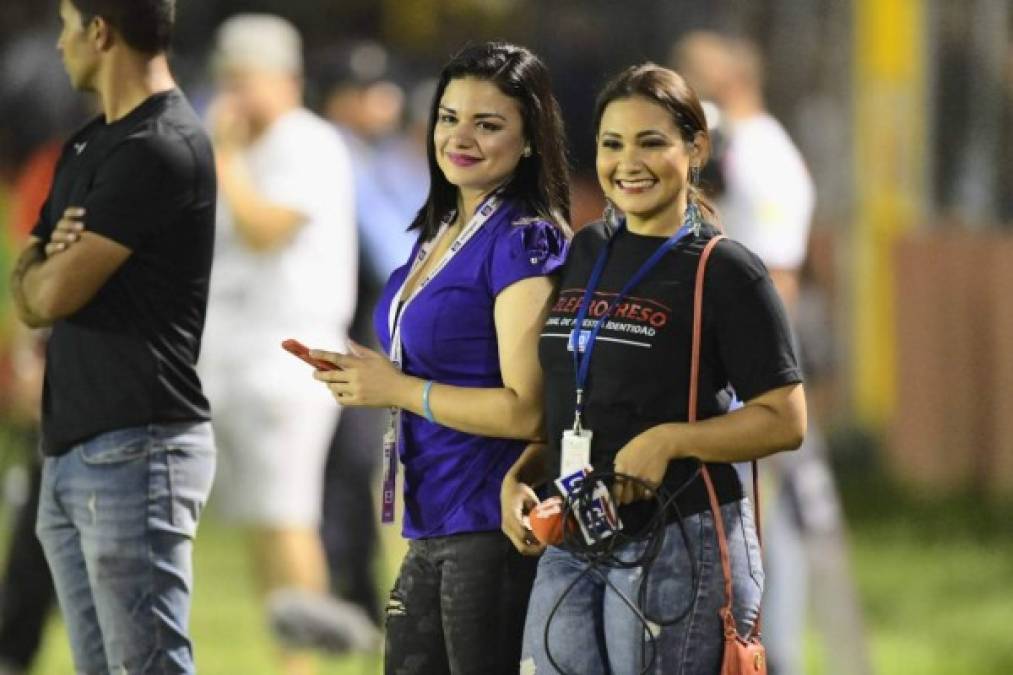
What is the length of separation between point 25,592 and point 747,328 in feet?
12.7

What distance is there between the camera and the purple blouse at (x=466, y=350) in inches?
213

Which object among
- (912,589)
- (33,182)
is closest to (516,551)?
(33,182)

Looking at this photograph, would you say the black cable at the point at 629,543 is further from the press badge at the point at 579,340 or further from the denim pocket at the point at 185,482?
the denim pocket at the point at 185,482

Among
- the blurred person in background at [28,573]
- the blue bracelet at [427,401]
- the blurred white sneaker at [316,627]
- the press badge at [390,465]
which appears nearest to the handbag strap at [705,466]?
the blue bracelet at [427,401]

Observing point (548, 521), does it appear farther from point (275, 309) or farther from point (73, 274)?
point (275, 309)

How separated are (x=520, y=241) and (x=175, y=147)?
1009 mm

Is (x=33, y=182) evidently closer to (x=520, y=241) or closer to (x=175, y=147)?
(x=175, y=147)

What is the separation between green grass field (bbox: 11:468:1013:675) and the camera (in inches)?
384

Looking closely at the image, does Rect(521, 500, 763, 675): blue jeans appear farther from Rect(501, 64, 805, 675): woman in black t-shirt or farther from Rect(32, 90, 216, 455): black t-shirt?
Rect(32, 90, 216, 455): black t-shirt

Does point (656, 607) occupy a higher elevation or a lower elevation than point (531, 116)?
lower

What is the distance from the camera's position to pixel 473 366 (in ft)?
17.9

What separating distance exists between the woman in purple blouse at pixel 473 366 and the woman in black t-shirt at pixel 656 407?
11cm

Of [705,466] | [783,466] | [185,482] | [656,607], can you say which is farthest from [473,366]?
[783,466]

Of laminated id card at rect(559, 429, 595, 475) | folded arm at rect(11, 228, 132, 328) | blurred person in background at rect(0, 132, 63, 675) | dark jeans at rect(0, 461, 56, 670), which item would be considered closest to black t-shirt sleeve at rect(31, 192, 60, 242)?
folded arm at rect(11, 228, 132, 328)
